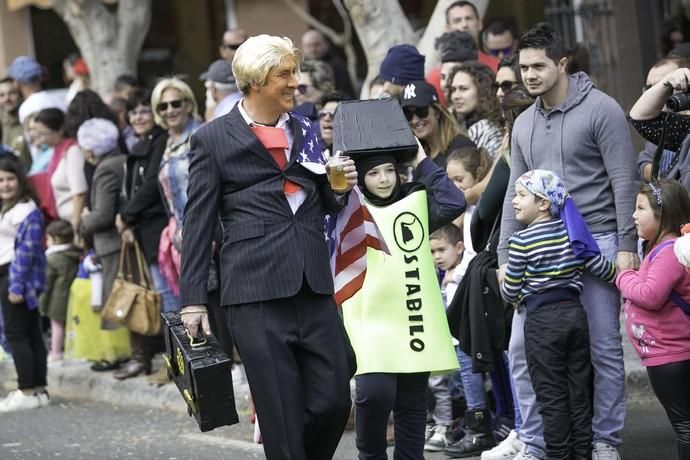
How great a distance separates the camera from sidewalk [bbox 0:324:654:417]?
9.36 m

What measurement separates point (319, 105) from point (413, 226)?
10.5 ft

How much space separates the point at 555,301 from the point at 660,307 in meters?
0.55

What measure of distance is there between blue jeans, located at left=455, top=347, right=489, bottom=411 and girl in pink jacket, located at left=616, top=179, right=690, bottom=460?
1.36 metres

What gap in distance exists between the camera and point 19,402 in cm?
1034

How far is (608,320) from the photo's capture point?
22.3 feet

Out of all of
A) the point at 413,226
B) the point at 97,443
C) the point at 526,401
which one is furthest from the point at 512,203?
the point at 97,443

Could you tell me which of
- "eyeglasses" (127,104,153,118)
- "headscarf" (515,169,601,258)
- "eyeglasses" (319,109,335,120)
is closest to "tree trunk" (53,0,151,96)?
"eyeglasses" (127,104,153,118)

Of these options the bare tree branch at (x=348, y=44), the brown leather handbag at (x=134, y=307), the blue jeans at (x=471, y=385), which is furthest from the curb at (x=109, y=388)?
the bare tree branch at (x=348, y=44)

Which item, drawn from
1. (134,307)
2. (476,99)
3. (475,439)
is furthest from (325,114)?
(475,439)

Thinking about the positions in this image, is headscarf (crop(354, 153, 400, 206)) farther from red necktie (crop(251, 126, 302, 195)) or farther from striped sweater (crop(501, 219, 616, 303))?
red necktie (crop(251, 126, 302, 195))

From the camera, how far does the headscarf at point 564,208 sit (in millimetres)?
6551

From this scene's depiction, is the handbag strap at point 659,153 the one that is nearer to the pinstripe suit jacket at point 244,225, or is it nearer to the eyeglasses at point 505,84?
the eyeglasses at point 505,84

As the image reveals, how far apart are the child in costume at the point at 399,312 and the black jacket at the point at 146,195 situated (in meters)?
3.74

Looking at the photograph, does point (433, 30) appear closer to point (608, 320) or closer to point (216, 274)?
point (216, 274)
